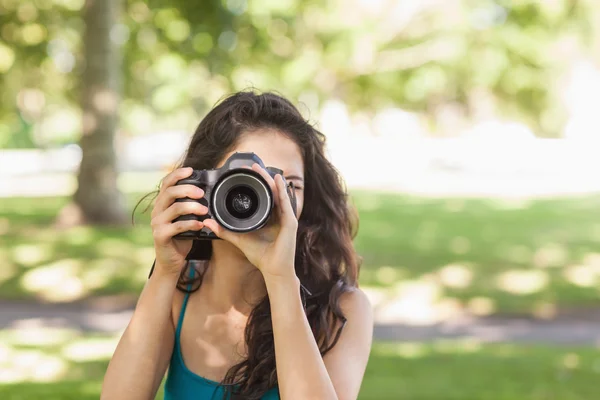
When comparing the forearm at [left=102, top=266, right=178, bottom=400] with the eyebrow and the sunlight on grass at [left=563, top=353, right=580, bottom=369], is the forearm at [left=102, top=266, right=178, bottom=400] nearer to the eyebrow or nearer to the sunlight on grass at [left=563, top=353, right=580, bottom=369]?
the eyebrow

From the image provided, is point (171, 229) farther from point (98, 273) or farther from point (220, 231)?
point (98, 273)

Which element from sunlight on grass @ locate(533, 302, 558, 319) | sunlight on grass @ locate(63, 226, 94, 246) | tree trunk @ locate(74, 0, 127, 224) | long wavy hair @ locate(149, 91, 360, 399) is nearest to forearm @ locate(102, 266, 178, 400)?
long wavy hair @ locate(149, 91, 360, 399)

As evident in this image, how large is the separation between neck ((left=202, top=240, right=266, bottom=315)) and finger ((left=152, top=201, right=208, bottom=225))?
7.9 inches

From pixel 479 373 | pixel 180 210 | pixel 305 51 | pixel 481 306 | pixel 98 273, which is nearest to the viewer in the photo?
pixel 180 210

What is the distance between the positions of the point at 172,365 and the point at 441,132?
156ft

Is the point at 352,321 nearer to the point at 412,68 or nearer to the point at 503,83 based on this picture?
the point at 412,68

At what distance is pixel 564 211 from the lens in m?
16.4

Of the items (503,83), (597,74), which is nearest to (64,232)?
(503,83)

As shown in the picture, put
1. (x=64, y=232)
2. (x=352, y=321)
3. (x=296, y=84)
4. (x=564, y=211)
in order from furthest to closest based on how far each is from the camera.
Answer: (x=296, y=84) < (x=564, y=211) < (x=64, y=232) < (x=352, y=321)

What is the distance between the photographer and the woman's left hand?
A: 1890 millimetres

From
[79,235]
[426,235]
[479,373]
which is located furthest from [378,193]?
[479,373]

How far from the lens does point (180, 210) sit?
2.00m

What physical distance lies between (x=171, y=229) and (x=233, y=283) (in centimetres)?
27

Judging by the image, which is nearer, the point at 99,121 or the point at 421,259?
the point at 421,259
